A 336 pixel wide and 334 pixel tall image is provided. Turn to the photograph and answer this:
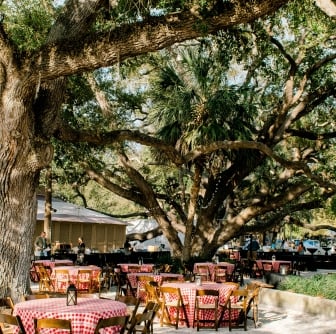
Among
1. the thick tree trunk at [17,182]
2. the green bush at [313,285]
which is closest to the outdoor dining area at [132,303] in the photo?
the thick tree trunk at [17,182]

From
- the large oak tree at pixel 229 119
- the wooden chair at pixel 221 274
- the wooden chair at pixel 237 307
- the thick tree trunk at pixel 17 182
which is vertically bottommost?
the wooden chair at pixel 237 307

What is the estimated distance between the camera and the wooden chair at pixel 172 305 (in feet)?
33.3

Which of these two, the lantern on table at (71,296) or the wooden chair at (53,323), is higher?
the lantern on table at (71,296)

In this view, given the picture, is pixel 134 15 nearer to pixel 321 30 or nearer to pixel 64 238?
pixel 321 30

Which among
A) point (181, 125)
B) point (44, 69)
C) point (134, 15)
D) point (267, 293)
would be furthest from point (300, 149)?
point (44, 69)

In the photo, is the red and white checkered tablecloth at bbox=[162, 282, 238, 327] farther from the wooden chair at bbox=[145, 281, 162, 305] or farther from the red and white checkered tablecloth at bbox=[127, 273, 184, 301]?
the red and white checkered tablecloth at bbox=[127, 273, 184, 301]

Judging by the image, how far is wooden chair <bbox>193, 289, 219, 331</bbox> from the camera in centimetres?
1004

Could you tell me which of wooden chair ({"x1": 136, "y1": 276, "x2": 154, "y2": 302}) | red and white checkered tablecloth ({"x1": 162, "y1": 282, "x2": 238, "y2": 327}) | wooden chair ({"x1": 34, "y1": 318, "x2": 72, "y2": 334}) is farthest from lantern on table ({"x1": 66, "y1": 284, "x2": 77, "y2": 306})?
wooden chair ({"x1": 136, "y1": 276, "x2": 154, "y2": 302})

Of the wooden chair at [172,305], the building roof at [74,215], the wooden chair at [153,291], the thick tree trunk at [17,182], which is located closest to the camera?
the thick tree trunk at [17,182]

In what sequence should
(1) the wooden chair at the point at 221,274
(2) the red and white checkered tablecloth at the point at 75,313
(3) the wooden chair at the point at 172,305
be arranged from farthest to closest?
(1) the wooden chair at the point at 221,274 → (3) the wooden chair at the point at 172,305 → (2) the red and white checkered tablecloth at the point at 75,313

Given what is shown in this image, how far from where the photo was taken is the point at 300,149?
65.9 ft

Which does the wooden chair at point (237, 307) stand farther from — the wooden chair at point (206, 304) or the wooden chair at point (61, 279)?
the wooden chair at point (61, 279)

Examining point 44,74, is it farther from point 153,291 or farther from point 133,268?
point 133,268

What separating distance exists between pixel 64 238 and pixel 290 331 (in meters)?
19.8
